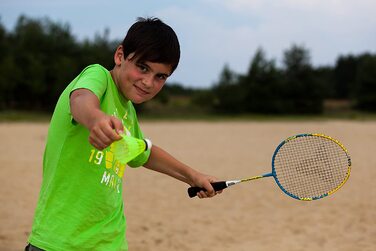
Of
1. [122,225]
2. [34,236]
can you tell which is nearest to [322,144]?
[122,225]

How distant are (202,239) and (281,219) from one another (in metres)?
1.67

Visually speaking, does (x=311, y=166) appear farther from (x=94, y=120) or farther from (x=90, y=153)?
(x=94, y=120)

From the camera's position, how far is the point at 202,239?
6.45 m

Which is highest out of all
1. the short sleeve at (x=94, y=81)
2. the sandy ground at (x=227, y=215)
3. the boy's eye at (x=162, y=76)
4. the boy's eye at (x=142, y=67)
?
the boy's eye at (x=142, y=67)

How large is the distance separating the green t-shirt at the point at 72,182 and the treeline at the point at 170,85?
42869 mm

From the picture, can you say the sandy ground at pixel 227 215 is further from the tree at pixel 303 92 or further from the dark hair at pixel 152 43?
the tree at pixel 303 92

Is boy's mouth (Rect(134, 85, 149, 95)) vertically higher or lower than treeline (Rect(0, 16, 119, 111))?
lower

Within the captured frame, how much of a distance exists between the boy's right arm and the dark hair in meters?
0.36

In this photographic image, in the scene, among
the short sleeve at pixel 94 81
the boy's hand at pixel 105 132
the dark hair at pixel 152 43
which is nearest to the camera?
the boy's hand at pixel 105 132

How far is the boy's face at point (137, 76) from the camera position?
2270 millimetres

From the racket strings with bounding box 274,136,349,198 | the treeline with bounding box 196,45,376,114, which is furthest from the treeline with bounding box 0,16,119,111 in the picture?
the racket strings with bounding box 274,136,349,198

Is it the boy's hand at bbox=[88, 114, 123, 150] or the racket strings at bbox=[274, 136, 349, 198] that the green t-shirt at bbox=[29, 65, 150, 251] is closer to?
the boy's hand at bbox=[88, 114, 123, 150]

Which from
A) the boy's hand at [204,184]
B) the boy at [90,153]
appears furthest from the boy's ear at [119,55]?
the boy's hand at [204,184]

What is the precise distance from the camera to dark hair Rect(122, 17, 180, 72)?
222 cm
